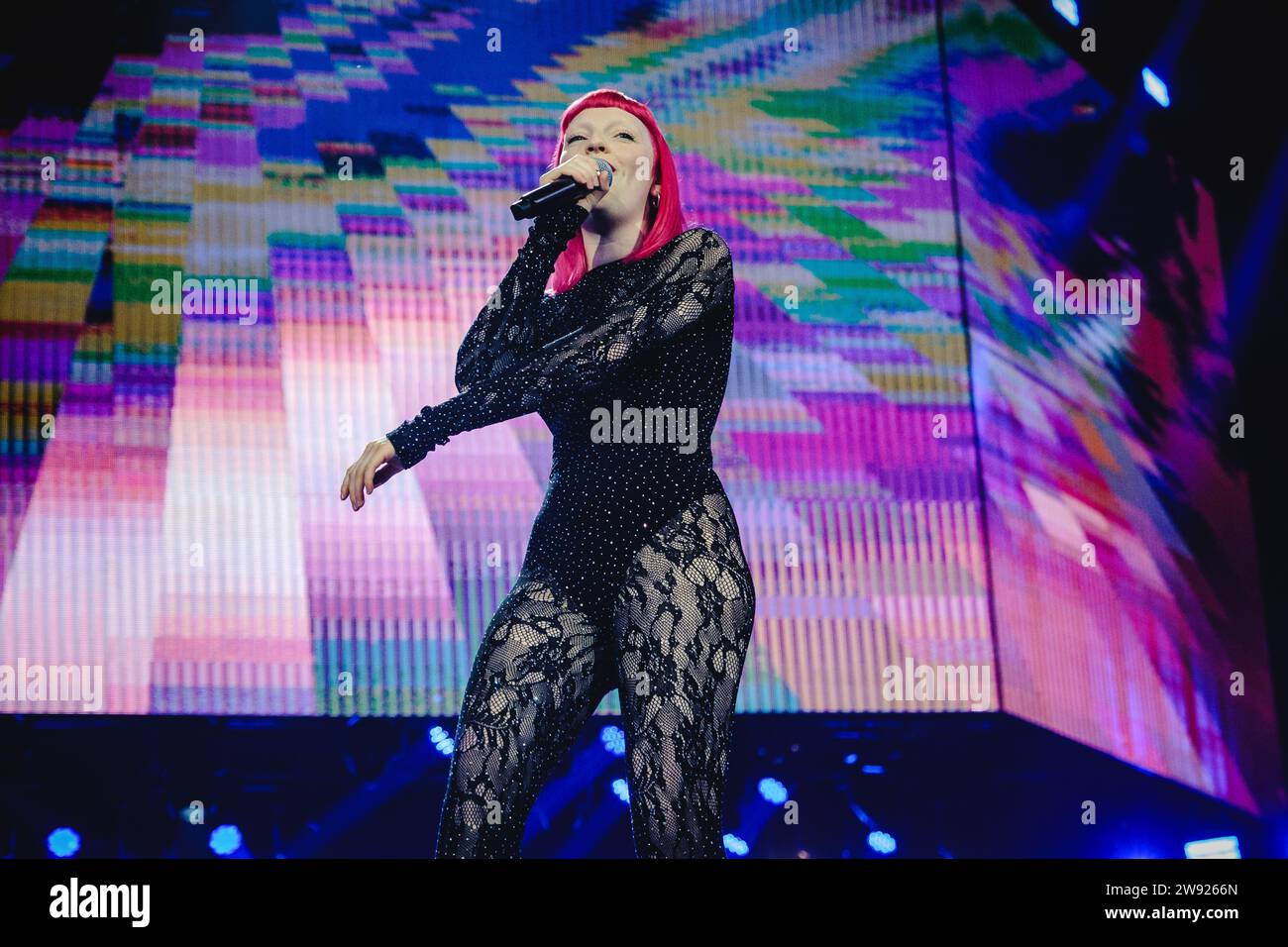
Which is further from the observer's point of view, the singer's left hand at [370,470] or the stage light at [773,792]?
the stage light at [773,792]

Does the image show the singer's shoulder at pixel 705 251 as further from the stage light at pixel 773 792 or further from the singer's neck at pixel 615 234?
the stage light at pixel 773 792

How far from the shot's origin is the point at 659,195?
2631 millimetres

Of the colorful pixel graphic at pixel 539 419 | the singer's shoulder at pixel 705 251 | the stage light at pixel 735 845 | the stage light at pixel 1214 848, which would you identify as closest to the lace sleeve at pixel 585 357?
the singer's shoulder at pixel 705 251

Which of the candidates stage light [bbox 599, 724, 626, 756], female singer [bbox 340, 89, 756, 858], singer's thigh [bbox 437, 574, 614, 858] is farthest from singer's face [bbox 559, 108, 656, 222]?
stage light [bbox 599, 724, 626, 756]

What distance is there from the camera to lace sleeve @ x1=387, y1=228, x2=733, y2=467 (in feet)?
7.78

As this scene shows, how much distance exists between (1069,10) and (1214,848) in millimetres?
2214

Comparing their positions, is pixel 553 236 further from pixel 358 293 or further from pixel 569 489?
pixel 358 293

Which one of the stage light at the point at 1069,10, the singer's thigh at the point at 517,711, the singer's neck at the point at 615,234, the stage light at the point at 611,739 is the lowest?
the stage light at the point at 611,739

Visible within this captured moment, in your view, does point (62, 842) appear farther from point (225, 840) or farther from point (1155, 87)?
point (1155, 87)

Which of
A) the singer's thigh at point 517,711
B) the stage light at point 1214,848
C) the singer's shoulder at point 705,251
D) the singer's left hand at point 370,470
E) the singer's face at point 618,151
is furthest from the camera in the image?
the stage light at point 1214,848

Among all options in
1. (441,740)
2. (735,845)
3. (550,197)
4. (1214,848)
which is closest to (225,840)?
(441,740)

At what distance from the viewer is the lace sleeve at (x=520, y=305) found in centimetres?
249

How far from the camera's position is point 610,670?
7.80ft
